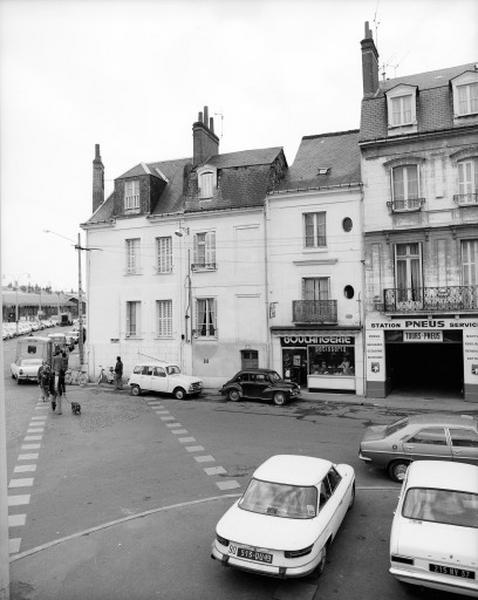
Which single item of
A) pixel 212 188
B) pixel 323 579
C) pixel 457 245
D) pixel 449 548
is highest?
pixel 212 188

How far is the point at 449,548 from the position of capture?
6.64 m

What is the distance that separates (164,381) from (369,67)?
19101 millimetres

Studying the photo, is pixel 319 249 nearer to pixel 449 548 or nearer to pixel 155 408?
pixel 155 408

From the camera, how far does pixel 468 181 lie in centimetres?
2212

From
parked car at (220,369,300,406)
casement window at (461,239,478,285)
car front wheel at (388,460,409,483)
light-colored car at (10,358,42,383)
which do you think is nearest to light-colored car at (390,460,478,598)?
car front wheel at (388,460,409,483)

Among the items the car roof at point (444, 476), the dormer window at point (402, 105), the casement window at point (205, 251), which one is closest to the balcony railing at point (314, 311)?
the casement window at point (205, 251)

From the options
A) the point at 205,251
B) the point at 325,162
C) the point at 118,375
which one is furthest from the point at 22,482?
→ the point at 325,162

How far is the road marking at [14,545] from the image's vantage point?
8.48 meters

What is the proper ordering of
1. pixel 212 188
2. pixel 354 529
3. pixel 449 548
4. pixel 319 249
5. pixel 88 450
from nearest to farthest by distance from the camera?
pixel 449 548, pixel 354 529, pixel 88 450, pixel 319 249, pixel 212 188

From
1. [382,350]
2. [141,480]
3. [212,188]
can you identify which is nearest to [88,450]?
[141,480]

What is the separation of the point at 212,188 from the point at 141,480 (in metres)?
19.3

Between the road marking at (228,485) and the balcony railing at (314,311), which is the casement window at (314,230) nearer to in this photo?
the balcony railing at (314,311)

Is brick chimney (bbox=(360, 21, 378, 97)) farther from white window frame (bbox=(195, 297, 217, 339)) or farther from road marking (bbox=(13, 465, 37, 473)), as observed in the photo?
road marking (bbox=(13, 465, 37, 473))

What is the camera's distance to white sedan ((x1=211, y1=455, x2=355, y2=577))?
700cm
